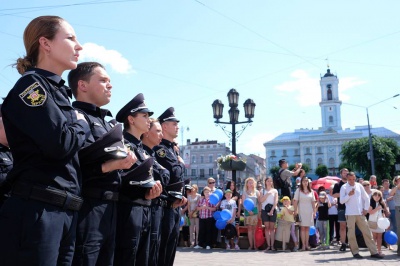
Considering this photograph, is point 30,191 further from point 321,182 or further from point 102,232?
point 321,182

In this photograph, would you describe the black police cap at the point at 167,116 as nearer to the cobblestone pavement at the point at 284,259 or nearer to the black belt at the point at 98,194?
the black belt at the point at 98,194

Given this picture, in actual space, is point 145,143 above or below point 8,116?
above

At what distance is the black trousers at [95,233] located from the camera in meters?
2.82

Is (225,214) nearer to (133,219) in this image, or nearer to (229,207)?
(229,207)

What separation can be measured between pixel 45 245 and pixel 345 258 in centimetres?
926

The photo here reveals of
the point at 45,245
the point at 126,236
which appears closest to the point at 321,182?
the point at 126,236

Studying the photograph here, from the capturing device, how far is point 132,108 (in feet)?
15.1

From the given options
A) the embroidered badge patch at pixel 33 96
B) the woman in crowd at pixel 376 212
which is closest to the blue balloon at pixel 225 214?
the woman in crowd at pixel 376 212

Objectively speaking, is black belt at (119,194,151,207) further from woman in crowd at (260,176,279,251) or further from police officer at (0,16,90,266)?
woman in crowd at (260,176,279,251)

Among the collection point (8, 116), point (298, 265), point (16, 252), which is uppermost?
point (8, 116)

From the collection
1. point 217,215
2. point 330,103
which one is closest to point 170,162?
point 217,215

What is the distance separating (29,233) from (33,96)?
0.73 meters

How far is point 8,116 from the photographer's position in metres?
2.32

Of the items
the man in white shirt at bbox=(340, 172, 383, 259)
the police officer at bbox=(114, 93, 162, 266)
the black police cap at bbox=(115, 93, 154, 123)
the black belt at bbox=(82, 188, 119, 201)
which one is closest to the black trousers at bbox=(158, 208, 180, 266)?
the police officer at bbox=(114, 93, 162, 266)
